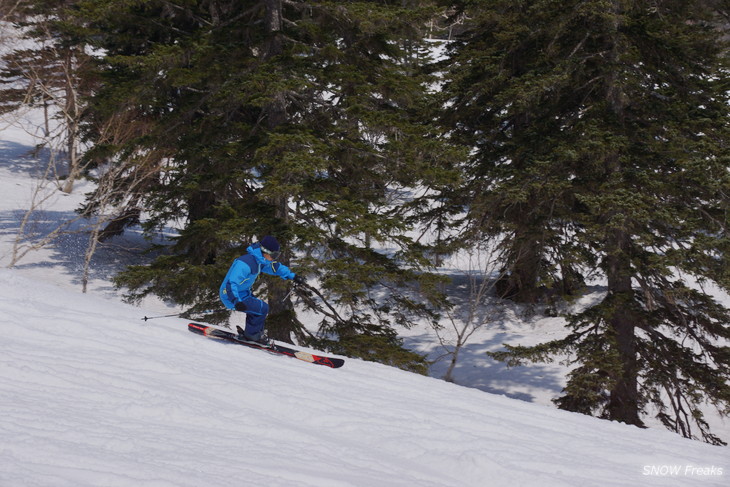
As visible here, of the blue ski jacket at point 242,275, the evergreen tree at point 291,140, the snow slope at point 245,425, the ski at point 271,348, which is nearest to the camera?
the snow slope at point 245,425

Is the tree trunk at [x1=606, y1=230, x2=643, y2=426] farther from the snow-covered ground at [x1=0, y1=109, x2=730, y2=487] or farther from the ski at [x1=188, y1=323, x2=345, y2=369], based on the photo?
the ski at [x1=188, y1=323, x2=345, y2=369]

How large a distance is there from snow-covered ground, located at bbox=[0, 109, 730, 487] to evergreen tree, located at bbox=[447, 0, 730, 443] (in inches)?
183

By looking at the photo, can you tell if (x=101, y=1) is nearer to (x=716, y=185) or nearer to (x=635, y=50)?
(x=635, y=50)

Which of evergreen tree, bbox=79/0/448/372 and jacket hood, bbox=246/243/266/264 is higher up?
evergreen tree, bbox=79/0/448/372

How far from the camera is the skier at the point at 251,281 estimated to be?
7.87 metres

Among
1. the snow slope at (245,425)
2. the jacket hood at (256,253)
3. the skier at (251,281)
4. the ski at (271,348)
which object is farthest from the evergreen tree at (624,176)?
the jacket hood at (256,253)

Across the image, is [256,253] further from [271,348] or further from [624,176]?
[624,176]

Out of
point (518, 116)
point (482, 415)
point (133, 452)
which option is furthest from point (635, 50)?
point (133, 452)

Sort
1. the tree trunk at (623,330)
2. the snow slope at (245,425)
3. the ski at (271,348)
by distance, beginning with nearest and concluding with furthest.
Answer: the snow slope at (245,425), the ski at (271,348), the tree trunk at (623,330)

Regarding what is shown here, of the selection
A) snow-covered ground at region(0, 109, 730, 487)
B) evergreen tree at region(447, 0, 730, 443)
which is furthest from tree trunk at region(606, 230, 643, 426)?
snow-covered ground at region(0, 109, 730, 487)

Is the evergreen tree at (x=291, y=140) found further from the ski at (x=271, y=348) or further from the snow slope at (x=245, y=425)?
the snow slope at (x=245, y=425)

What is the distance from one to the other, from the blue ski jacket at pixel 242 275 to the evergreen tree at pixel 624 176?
612 centimetres

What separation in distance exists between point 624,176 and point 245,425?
958cm

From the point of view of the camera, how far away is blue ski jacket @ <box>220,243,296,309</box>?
25.8 feet
